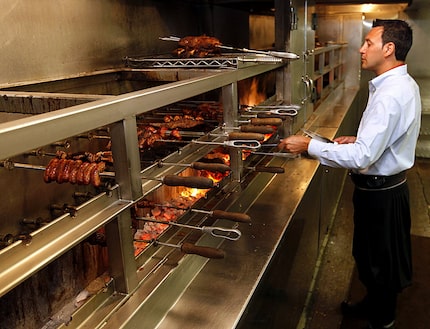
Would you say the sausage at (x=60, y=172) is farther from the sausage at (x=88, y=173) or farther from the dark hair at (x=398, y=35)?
the dark hair at (x=398, y=35)

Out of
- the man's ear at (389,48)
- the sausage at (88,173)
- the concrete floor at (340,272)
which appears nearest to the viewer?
the sausage at (88,173)

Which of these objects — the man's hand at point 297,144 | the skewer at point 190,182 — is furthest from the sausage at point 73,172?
the man's hand at point 297,144

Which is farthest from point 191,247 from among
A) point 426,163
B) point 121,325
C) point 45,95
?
point 426,163

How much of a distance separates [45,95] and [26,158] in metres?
0.66

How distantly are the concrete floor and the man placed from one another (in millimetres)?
216

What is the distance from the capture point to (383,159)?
2.06 m

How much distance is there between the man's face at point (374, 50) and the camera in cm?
196

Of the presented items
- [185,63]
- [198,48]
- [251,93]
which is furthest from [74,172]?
[251,93]

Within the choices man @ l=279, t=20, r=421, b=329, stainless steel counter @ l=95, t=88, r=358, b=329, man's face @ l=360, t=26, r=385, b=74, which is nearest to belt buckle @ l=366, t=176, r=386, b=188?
man @ l=279, t=20, r=421, b=329

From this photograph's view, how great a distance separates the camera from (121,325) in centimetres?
111

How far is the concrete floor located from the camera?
2.48 m

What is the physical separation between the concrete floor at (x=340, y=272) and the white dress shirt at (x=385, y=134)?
Answer: 99 cm

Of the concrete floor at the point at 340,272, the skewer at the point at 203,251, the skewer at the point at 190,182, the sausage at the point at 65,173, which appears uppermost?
the sausage at the point at 65,173

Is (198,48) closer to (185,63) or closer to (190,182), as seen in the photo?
(185,63)
